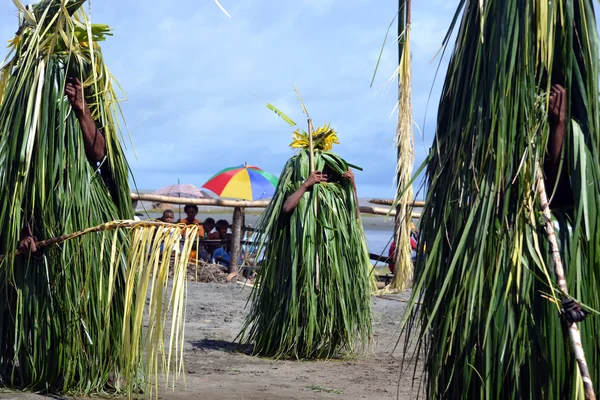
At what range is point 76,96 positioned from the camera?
4.86 meters

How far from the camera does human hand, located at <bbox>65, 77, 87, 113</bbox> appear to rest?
485cm

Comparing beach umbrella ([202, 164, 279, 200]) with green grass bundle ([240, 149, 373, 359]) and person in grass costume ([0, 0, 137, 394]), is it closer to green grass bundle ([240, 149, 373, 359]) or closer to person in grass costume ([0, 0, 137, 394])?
green grass bundle ([240, 149, 373, 359])

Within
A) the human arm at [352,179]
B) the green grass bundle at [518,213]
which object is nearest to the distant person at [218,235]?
the human arm at [352,179]

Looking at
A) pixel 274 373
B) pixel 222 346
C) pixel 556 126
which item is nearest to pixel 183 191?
pixel 222 346

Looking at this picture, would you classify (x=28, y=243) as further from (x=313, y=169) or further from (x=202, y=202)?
(x=202, y=202)

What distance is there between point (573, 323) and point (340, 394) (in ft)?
8.71

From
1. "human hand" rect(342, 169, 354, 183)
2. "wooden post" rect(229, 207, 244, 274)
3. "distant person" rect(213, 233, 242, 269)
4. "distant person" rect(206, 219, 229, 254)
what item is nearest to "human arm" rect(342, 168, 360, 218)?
"human hand" rect(342, 169, 354, 183)

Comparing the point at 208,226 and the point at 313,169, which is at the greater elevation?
the point at 313,169

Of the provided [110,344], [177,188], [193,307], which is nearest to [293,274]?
[110,344]

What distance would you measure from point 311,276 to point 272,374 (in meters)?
0.90

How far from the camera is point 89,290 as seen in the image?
4816 mm

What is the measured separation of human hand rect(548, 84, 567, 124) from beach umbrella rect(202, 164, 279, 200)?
11.0 meters

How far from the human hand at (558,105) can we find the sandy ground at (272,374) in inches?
56.1

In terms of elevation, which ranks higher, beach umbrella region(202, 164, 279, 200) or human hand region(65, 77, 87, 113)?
beach umbrella region(202, 164, 279, 200)
